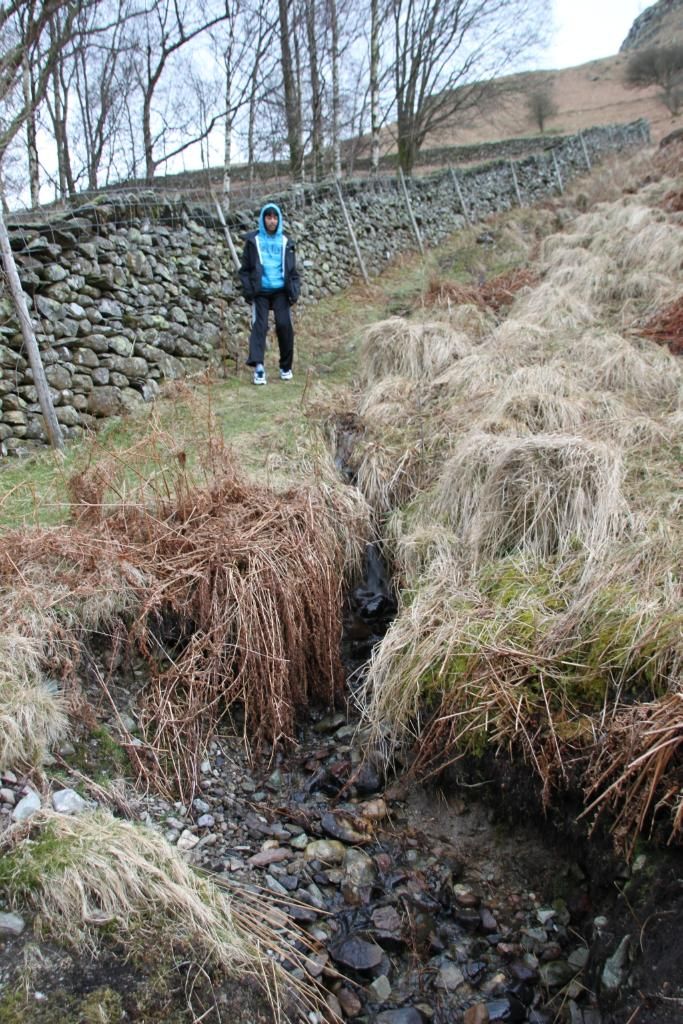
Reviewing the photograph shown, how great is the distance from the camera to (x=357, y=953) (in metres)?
2.76

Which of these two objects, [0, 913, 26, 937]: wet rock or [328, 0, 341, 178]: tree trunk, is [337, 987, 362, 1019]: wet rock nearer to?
[0, 913, 26, 937]: wet rock

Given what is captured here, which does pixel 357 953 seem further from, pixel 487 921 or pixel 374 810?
pixel 374 810

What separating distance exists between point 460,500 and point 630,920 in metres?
2.50

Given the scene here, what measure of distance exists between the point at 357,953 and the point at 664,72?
40509mm

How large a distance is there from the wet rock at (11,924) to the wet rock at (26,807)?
1.28ft

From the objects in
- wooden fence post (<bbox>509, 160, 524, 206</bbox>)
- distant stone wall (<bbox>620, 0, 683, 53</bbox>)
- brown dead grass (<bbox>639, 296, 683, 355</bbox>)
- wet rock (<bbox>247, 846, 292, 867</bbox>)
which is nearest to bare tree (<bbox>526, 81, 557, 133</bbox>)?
distant stone wall (<bbox>620, 0, 683, 53</bbox>)

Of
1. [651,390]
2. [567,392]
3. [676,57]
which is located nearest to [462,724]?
[567,392]

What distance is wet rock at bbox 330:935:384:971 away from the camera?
2.72 m

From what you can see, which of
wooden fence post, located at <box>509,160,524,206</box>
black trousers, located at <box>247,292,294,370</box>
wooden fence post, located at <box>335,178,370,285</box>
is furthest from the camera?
wooden fence post, located at <box>509,160,524,206</box>

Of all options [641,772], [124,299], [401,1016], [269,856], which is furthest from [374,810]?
[124,299]

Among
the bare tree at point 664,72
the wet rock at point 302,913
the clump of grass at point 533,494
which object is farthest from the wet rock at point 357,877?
the bare tree at point 664,72

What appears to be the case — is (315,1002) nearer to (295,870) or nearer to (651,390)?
(295,870)

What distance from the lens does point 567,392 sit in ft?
18.0

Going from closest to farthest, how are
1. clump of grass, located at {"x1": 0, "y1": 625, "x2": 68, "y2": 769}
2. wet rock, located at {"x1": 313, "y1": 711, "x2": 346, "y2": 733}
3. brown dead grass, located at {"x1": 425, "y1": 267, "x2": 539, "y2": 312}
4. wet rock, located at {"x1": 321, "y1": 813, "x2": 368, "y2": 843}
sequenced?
clump of grass, located at {"x1": 0, "y1": 625, "x2": 68, "y2": 769} < wet rock, located at {"x1": 321, "y1": 813, "x2": 368, "y2": 843} < wet rock, located at {"x1": 313, "y1": 711, "x2": 346, "y2": 733} < brown dead grass, located at {"x1": 425, "y1": 267, "x2": 539, "y2": 312}
